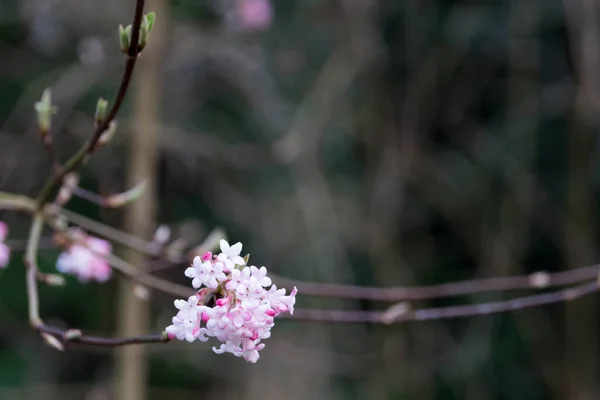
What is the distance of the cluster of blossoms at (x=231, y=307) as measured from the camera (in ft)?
1.67

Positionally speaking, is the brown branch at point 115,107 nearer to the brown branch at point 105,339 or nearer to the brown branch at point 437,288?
the brown branch at point 105,339

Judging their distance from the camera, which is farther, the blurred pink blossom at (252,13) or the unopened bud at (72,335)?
the blurred pink blossom at (252,13)

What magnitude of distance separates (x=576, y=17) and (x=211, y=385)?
8.50ft

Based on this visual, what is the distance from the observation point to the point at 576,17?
2.55 metres

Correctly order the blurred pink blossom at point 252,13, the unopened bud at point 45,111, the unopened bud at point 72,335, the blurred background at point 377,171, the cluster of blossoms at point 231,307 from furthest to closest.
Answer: the blurred background at point 377,171 < the blurred pink blossom at point 252,13 < the unopened bud at point 45,111 < the unopened bud at point 72,335 < the cluster of blossoms at point 231,307

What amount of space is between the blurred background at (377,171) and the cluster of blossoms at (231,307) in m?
1.87

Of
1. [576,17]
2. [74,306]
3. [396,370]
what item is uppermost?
[576,17]

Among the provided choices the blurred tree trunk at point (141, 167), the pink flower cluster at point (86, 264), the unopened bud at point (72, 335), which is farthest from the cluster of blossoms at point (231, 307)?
the blurred tree trunk at point (141, 167)

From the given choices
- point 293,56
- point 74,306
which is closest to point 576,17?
point 293,56

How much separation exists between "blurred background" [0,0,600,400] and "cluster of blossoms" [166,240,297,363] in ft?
6.14

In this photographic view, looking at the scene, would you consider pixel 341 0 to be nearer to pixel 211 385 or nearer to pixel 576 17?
pixel 576 17

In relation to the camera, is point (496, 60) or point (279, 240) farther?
point (496, 60)

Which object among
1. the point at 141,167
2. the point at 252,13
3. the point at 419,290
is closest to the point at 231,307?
the point at 419,290

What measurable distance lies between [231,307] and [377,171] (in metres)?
2.48
